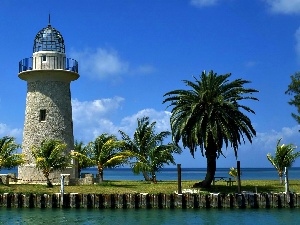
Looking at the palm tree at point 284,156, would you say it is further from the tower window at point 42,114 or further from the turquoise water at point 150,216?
the tower window at point 42,114

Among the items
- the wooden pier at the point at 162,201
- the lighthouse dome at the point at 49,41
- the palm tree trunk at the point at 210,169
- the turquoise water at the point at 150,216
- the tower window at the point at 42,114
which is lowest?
the turquoise water at the point at 150,216

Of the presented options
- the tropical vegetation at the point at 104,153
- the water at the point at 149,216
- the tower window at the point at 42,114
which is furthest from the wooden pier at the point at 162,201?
the tower window at the point at 42,114

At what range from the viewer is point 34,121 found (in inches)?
1722

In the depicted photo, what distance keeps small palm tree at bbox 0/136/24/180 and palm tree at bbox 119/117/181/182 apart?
1000cm

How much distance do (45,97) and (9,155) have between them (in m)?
6.78

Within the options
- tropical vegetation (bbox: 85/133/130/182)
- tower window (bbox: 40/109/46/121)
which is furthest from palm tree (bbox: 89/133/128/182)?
tower window (bbox: 40/109/46/121)

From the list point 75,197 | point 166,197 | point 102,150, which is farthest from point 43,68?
point 166,197

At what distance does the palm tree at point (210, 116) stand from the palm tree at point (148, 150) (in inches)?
310

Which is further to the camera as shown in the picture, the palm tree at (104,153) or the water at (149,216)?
the palm tree at (104,153)

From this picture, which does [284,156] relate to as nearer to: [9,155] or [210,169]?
[210,169]

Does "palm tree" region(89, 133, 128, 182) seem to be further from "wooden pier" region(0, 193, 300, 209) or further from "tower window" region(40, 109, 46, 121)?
"wooden pier" region(0, 193, 300, 209)

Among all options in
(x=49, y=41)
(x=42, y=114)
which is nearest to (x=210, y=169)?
(x=42, y=114)

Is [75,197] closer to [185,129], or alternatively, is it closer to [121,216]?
[121,216]

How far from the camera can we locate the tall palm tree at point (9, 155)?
127ft
